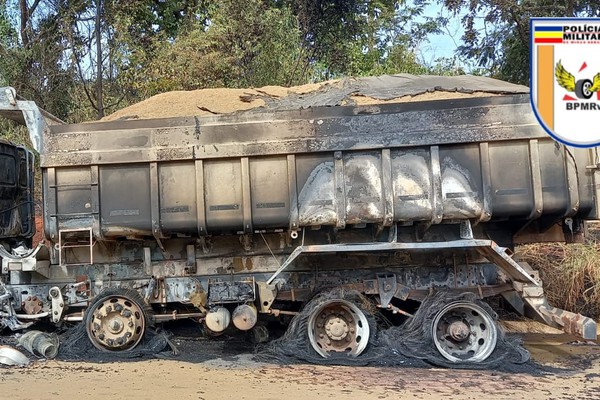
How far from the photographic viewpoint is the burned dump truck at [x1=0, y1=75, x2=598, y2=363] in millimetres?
5816

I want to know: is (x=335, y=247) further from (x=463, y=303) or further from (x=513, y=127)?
(x=513, y=127)

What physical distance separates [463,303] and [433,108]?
6.23 feet

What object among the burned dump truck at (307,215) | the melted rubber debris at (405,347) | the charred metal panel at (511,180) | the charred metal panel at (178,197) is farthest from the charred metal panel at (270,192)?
the charred metal panel at (511,180)

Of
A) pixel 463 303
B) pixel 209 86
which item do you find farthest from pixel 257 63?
pixel 463 303

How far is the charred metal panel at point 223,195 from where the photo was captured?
5.96m

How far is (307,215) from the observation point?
588cm

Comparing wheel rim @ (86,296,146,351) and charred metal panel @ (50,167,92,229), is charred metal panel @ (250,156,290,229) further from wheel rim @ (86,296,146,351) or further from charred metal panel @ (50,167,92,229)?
charred metal panel @ (50,167,92,229)

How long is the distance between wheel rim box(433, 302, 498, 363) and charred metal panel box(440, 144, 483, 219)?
0.90m

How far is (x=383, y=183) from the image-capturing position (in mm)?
5836

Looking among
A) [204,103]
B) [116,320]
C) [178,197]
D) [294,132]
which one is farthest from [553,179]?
[116,320]

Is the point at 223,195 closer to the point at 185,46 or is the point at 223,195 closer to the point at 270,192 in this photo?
the point at 270,192

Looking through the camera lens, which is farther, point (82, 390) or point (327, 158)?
point (327, 158)

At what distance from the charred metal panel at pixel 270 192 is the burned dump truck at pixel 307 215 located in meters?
0.01

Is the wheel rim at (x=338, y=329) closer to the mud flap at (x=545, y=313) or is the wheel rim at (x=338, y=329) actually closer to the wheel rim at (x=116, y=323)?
the mud flap at (x=545, y=313)
